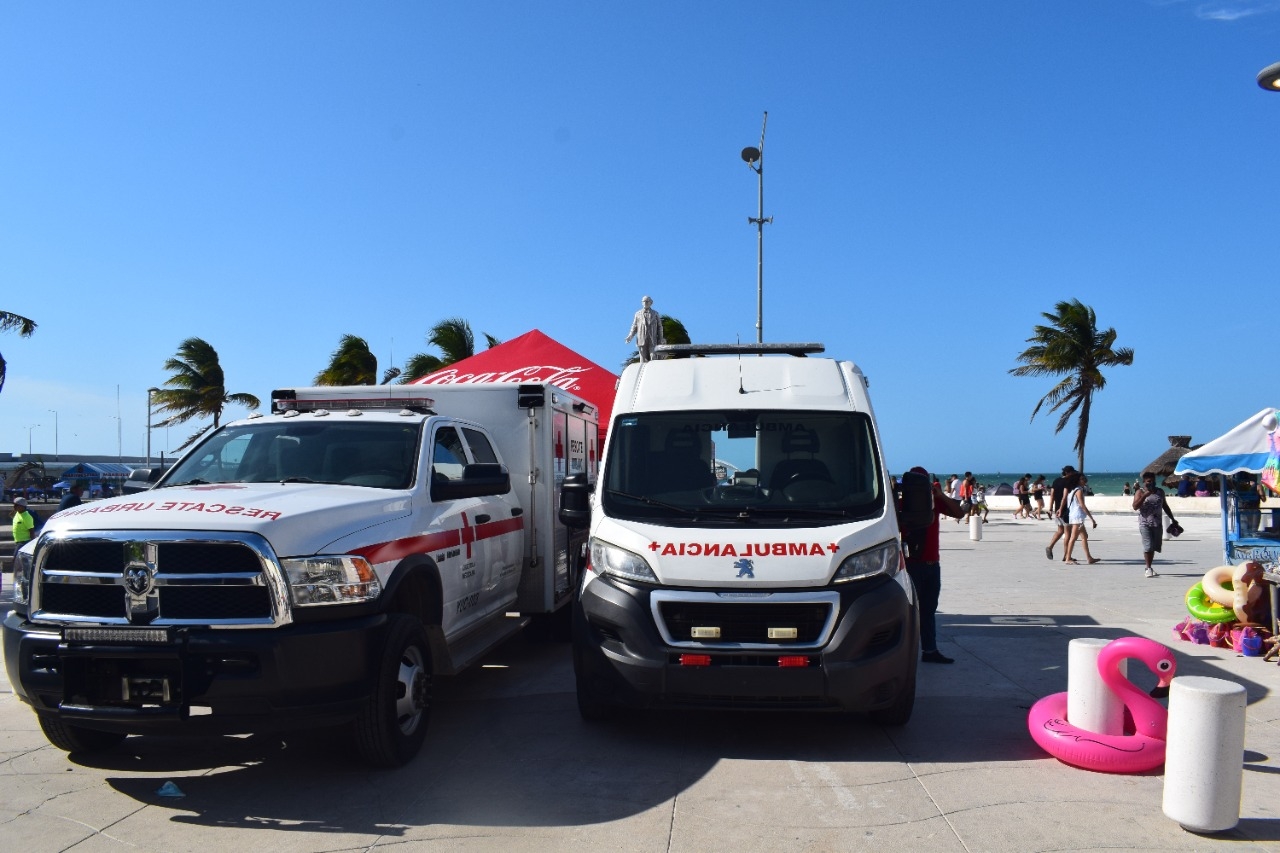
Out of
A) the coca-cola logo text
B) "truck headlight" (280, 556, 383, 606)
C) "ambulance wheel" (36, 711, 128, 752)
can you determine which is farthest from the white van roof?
the coca-cola logo text

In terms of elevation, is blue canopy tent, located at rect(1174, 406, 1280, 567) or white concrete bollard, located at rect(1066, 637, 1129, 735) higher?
blue canopy tent, located at rect(1174, 406, 1280, 567)

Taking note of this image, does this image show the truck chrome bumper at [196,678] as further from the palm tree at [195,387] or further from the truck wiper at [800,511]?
the palm tree at [195,387]

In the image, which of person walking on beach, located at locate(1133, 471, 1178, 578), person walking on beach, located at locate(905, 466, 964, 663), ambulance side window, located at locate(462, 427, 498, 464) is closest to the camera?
ambulance side window, located at locate(462, 427, 498, 464)

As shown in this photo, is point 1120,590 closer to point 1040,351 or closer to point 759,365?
point 759,365

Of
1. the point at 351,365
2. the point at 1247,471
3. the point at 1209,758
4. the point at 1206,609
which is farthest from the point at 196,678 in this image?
the point at 351,365

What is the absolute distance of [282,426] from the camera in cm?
686

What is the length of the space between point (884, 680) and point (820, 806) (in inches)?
39.4

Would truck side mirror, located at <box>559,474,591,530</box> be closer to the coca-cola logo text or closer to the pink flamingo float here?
the pink flamingo float

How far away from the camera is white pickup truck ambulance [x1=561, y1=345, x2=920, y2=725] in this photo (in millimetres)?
5641

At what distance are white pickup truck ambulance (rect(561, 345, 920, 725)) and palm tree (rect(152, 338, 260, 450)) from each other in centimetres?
3157

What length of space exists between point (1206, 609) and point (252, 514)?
8.72 meters

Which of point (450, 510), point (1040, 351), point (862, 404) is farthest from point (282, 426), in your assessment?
point (1040, 351)

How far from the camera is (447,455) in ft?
22.9

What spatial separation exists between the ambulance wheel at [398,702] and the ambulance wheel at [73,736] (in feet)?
4.88
